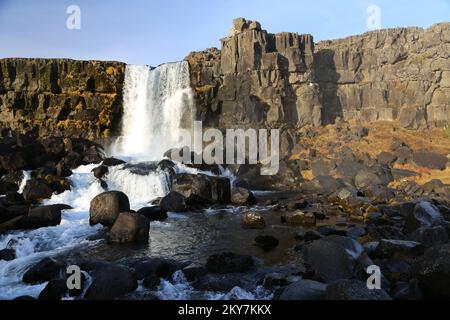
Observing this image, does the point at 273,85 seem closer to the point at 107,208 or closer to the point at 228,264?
the point at 107,208

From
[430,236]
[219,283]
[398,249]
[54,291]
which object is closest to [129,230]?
[54,291]

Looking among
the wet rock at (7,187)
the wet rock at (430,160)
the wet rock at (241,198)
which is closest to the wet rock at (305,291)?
the wet rock at (241,198)

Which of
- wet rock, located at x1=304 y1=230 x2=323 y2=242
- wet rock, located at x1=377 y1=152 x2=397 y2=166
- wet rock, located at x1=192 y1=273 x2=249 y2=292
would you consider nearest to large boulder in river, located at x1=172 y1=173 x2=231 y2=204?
wet rock, located at x1=304 y1=230 x2=323 y2=242

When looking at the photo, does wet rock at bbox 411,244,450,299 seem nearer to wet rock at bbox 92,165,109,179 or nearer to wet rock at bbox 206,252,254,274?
wet rock at bbox 206,252,254,274

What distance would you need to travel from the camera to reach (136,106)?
47719 mm

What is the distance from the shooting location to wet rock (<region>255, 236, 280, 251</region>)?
18234 millimetres

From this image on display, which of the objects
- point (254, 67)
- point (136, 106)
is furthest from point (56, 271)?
point (254, 67)

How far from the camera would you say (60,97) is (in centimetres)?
4741

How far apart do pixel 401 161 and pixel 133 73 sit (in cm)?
3387

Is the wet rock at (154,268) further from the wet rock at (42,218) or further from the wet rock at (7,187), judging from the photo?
the wet rock at (7,187)

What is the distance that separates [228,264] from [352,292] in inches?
261

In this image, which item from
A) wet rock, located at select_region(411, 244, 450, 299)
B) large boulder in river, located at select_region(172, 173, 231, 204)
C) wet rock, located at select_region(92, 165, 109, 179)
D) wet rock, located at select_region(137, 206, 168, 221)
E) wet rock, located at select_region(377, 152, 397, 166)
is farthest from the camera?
wet rock, located at select_region(377, 152, 397, 166)

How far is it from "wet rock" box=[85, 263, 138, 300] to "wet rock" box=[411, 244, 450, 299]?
8.98 meters

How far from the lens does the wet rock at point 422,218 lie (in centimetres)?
1848
